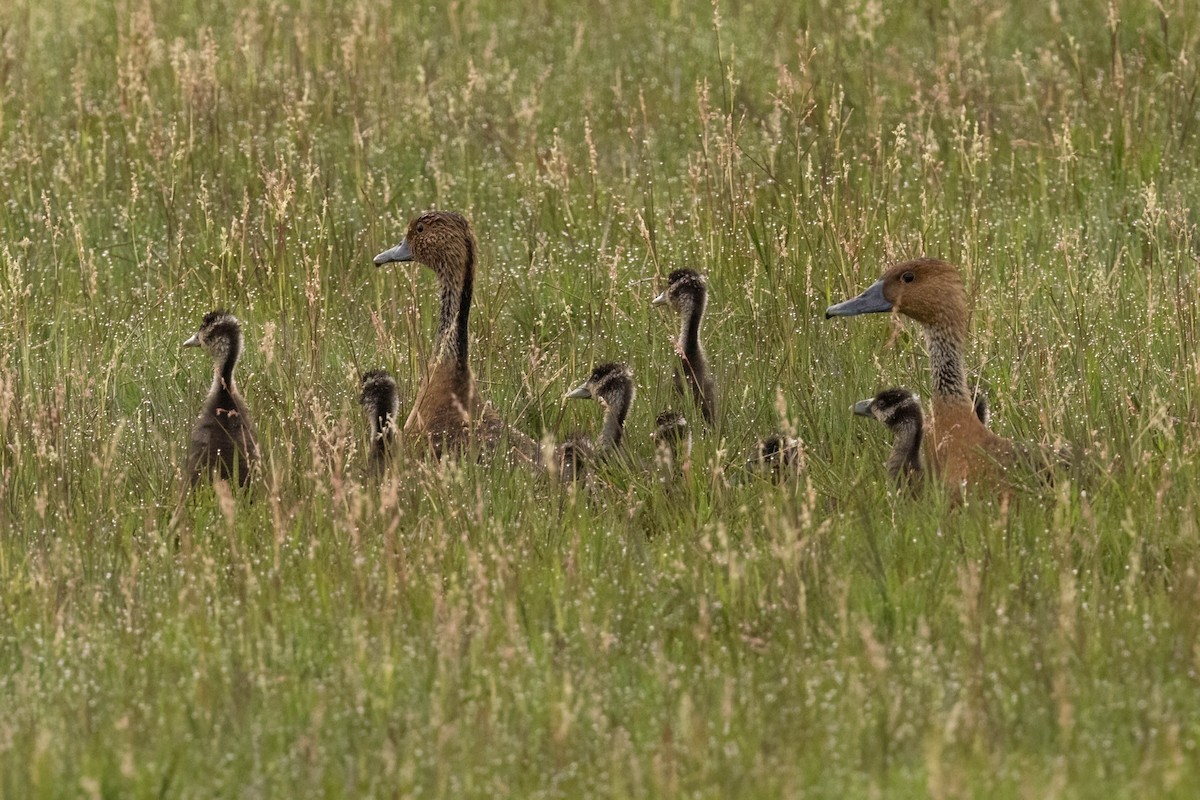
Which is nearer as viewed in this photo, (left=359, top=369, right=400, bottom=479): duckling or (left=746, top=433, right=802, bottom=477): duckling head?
(left=746, top=433, right=802, bottom=477): duckling head

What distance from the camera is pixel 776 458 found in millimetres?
7062

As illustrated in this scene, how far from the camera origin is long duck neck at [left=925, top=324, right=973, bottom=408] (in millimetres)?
7273

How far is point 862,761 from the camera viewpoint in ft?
Answer: 15.2

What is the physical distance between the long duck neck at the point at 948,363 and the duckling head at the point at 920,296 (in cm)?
3

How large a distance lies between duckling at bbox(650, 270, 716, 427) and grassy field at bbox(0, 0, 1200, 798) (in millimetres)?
107

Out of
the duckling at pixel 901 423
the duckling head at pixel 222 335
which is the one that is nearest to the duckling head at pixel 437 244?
the duckling head at pixel 222 335

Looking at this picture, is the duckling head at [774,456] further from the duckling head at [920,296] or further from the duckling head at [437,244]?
the duckling head at [437,244]

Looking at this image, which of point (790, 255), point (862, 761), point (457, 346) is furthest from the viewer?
point (790, 255)

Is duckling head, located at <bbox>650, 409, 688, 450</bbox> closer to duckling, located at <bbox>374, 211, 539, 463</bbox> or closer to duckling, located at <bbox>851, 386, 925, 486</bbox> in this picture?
duckling, located at <bbox>374, 211, 539, 463</bbox>

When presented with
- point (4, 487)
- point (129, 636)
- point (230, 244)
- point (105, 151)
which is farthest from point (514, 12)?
point (129, 636)

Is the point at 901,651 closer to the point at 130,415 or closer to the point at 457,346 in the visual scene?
the point at 457,346

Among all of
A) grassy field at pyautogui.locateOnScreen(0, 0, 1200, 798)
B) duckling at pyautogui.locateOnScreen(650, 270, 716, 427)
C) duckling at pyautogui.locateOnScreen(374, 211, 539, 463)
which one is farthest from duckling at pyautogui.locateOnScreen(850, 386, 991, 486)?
duckling at pyautogui.locateOnScreen(374, 211, 539, 463)

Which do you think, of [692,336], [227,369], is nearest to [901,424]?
[692,336]

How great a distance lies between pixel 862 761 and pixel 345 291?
5277 mm
